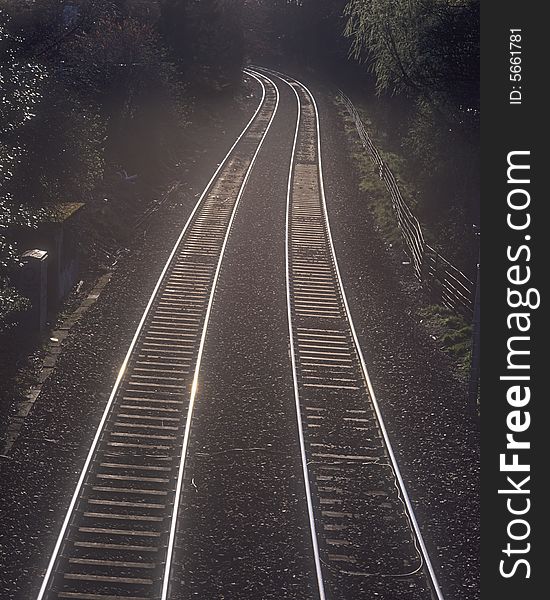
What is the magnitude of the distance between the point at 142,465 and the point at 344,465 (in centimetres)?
238

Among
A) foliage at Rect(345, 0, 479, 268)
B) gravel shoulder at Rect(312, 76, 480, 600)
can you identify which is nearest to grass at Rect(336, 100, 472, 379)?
gravel shoulder at Rect(312, 76, 480, 600)

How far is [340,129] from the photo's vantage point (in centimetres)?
4275

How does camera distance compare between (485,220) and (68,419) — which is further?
(68,419)

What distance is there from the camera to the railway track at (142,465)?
8438mm

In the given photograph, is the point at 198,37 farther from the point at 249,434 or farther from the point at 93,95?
the point at 249,434

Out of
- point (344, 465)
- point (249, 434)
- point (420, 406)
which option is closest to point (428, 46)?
point (420, 406)

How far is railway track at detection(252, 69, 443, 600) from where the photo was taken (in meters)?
8.65

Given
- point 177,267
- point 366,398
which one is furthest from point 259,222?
point 366,398

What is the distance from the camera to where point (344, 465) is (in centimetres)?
1081

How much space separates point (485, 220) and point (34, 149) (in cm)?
1051

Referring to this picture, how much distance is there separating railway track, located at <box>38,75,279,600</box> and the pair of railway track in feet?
0.06

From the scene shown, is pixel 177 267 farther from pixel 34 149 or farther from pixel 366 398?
pixel 366 398

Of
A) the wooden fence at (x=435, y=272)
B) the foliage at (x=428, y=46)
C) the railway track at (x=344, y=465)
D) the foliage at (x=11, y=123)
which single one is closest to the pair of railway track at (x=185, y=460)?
the railway track at (x=344, y=465)

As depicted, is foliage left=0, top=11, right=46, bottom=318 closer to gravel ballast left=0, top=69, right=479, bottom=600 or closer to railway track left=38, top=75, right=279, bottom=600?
gravel ballast left=0, top=69, right=479, bottom=600
